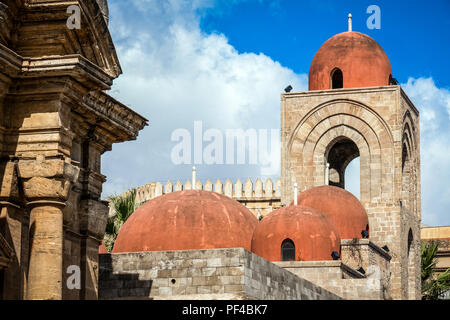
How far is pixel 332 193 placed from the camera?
116 ft

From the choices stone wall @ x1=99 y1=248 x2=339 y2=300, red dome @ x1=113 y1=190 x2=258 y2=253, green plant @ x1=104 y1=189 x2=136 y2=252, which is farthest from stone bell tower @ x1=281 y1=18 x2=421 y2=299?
stone wall @ x1=99 y1=248 x2=339 y2=300

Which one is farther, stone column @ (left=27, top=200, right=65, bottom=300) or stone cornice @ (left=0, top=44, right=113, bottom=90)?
stone cornice @ (left=0, top=44, right=113, bottom=90)

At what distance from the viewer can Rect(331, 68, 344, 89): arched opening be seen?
42906 mm

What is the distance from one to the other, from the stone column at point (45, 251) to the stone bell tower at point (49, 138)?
11 mm

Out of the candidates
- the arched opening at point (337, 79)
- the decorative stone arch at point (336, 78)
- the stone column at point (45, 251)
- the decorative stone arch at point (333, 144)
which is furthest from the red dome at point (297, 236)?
Result: the stone column at point (45, 251)

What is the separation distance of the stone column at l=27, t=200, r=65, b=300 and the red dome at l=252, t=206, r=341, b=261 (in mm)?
16266

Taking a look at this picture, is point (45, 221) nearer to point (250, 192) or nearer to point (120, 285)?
point (120, 285)

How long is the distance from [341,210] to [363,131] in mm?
8130

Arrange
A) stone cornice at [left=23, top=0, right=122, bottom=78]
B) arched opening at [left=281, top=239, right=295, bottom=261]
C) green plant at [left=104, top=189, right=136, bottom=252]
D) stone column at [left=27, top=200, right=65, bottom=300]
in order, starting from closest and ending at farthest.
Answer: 1. stone column at [left=27, top=200, right=65, bottom=300]
2. stone cornice at [left=23, top=0, right=122, bottom=78]
3. arched opening at [left=281, top=239, right=295, bottom=261]
4. green plant at [left=104, top=189, right=136, bottom=252]

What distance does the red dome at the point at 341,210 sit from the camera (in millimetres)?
34438

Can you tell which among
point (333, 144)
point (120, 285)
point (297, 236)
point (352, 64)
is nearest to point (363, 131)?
point (333, 144)

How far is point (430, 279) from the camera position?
47594mm

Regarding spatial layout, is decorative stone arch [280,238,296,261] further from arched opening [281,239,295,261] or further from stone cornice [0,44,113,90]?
stone cornice [0,44,113,90]
